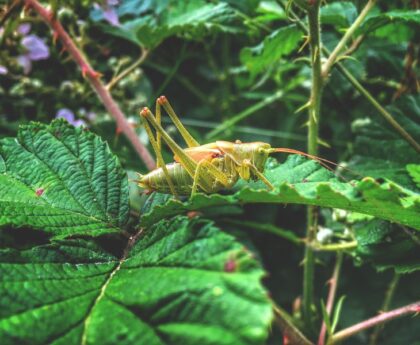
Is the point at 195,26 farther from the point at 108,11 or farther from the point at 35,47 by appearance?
the point at 35,47

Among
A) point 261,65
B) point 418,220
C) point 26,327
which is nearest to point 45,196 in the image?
point 26,327

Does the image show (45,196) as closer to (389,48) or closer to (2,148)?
(2,148)

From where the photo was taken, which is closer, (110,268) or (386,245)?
(110,268)

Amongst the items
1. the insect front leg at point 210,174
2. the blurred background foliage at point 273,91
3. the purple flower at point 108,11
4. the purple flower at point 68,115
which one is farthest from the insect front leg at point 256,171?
the purple flower at point 108,11

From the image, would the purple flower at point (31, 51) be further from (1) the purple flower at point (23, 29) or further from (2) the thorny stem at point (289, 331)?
(2) the thorny stem at point (289, 331)

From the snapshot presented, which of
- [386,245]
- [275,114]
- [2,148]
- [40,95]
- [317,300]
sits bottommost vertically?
[317,300]

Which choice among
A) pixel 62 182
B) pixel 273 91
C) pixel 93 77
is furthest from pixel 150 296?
pixel 273 91

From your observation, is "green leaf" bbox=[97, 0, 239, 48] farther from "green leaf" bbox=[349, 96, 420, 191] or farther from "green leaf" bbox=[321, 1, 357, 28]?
"green leaf" bbox=[349, 96, 420, 191]
